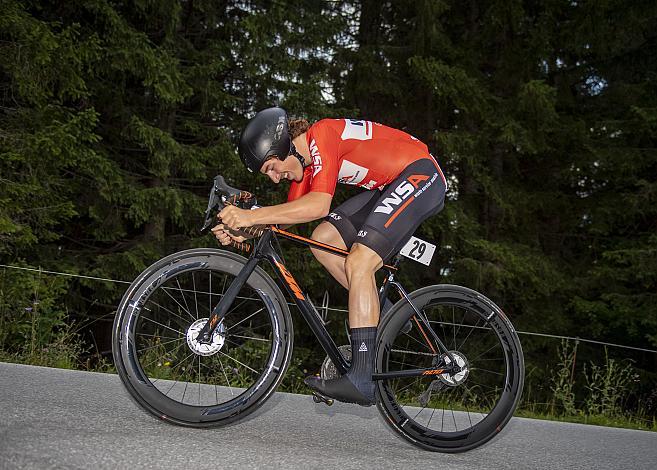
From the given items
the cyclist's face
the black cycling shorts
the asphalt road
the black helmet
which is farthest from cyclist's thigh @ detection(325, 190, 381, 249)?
the asphalt road

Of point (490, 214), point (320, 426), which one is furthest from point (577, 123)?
point (320, 426)

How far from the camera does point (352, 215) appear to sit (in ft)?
12.8

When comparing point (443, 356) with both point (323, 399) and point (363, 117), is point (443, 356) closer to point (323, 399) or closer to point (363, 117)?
point (323, 399)

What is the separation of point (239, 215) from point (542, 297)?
12358 mm

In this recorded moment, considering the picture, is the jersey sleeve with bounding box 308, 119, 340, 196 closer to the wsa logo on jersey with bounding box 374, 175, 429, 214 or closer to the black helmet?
the black helmet

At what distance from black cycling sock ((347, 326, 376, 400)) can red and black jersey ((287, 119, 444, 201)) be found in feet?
2.60

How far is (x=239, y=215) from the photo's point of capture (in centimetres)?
321

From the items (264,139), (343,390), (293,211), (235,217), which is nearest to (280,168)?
(264,139)

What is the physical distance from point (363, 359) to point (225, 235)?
94cm

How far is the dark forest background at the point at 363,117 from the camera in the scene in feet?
31.5

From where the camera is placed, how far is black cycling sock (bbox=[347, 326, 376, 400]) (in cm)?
329

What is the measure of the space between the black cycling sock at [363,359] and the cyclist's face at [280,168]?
0.88 metres

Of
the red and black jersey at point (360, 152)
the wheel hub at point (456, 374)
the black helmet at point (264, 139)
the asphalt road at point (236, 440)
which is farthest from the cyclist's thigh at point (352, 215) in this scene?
the asphalt road at point (236, 440)

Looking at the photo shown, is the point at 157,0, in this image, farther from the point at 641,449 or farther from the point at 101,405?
the point at 641,449
